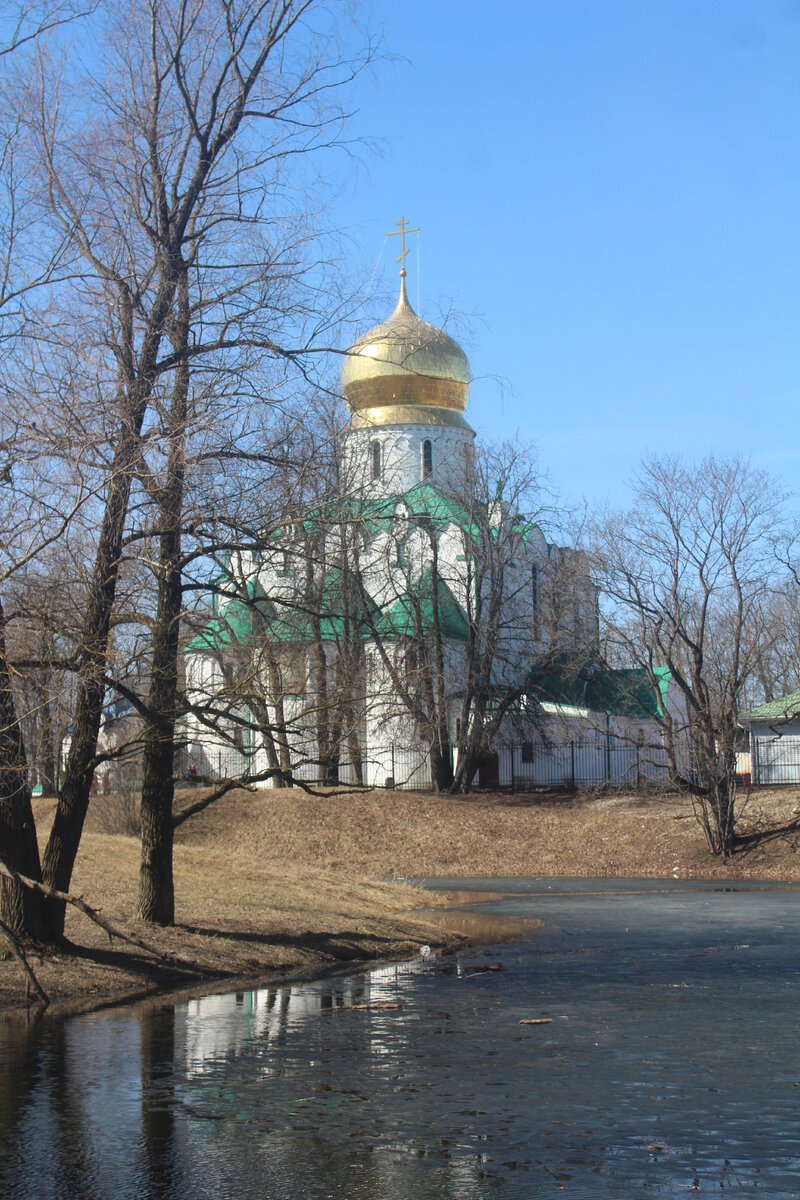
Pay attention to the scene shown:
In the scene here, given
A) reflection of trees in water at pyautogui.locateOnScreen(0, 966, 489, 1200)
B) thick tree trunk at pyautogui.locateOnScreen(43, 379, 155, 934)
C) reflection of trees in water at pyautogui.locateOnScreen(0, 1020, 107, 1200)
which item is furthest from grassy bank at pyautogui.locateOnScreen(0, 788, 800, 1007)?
reflection of trees in water at pyautogui.locateOnScreen(0, 1020, 107, 1200)

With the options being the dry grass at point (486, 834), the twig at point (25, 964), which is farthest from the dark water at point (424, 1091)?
the dry grass at point (486, 834)

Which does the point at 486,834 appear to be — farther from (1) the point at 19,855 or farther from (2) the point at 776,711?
(1) the point at 19,855

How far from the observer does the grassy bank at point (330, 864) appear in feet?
46.3

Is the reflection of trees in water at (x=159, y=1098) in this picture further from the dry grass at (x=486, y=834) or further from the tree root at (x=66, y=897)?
the dry grass at (x=486, y=834)

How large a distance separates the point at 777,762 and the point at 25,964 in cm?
3434

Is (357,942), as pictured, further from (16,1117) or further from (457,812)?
(457,812)

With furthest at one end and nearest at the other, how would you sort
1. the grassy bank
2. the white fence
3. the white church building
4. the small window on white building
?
the white fence < the white church building < the grassy bank < the small window on white building

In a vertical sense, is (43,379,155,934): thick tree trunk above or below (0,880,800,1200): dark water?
above

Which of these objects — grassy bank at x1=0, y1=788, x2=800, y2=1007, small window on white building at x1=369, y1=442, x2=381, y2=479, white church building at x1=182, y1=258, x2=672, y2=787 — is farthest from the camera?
white church building at x1=182, y1=258, x2=672, y2=787

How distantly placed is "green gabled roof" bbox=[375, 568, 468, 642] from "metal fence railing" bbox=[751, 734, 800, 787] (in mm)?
10675

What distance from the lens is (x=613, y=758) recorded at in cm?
4344

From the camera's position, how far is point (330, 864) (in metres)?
31.5

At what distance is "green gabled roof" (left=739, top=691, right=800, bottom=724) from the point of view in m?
40.5

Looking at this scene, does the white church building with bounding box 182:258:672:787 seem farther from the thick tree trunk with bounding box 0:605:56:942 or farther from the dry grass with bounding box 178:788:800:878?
the thick tree trunk with bounding box 0:605:56:942
